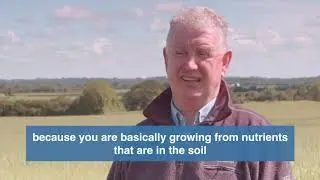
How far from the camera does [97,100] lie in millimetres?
11438

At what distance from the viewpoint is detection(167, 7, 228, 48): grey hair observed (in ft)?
7.50

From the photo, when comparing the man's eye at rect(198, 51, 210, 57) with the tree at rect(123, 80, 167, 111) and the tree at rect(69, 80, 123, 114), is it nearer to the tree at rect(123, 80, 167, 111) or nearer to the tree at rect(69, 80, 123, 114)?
the tree at rect(123, 80, 167, 111)

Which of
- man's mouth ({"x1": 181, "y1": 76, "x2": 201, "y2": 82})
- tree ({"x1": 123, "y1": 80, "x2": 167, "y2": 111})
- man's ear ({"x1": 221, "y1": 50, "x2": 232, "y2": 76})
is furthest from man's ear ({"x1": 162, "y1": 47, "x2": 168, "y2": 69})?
tree ({"x1": 123, "y1": 80, "x2": 167, "y2": 111})

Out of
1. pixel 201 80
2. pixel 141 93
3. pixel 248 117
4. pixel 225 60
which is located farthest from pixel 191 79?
pixel 141 93

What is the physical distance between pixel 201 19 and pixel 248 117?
432 mm

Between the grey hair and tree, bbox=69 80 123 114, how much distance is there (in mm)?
7384

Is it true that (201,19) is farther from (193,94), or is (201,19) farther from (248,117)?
(248,117)

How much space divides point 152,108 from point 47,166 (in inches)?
187

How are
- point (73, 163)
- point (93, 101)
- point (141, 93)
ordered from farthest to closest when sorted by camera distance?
point (93, 101) → point (141, 93) → point (73, 163)

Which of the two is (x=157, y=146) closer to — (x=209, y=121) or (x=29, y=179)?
(x=209, y=121)

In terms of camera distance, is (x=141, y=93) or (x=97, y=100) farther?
(x=97, y=100)

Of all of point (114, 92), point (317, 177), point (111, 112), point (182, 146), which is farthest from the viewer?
point (111, 112)

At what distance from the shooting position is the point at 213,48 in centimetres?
230

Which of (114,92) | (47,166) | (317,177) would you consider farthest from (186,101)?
(114,92)
